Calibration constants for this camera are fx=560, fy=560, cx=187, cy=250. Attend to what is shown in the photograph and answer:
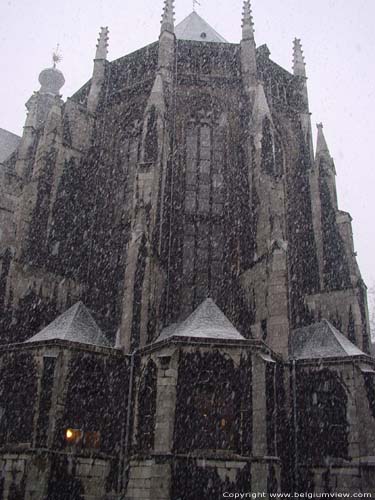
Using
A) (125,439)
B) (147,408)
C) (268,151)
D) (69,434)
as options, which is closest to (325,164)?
(268,151)

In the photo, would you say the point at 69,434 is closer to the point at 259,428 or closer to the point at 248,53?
the point at 259,428

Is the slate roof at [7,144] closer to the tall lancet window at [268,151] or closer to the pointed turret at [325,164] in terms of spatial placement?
the tall lancet window at [268,151]

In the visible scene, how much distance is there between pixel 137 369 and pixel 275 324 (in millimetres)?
4522

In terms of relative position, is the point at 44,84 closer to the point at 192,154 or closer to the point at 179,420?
the point at 192,154

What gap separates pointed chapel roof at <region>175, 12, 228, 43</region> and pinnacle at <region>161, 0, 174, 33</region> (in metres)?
2.60

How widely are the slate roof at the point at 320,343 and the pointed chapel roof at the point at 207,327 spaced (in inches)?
110

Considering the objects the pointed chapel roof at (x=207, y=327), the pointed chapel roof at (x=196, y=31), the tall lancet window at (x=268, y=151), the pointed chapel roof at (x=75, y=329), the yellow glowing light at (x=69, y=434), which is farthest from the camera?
the pointed chapel roof at (x=196, y=31)

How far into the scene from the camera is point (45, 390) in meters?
15.4

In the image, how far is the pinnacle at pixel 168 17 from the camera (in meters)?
23.8

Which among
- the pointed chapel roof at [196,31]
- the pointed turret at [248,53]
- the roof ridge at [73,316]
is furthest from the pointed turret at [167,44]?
the roof ridge at [73,316]

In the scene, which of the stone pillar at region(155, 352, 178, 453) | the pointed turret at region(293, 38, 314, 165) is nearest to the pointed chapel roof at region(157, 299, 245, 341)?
the stone pillar at region(155, 352, 178, 453)

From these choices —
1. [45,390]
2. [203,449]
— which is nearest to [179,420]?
[203,449]

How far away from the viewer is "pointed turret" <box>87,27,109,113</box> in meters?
24.2

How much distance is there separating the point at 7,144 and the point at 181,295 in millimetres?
17475
